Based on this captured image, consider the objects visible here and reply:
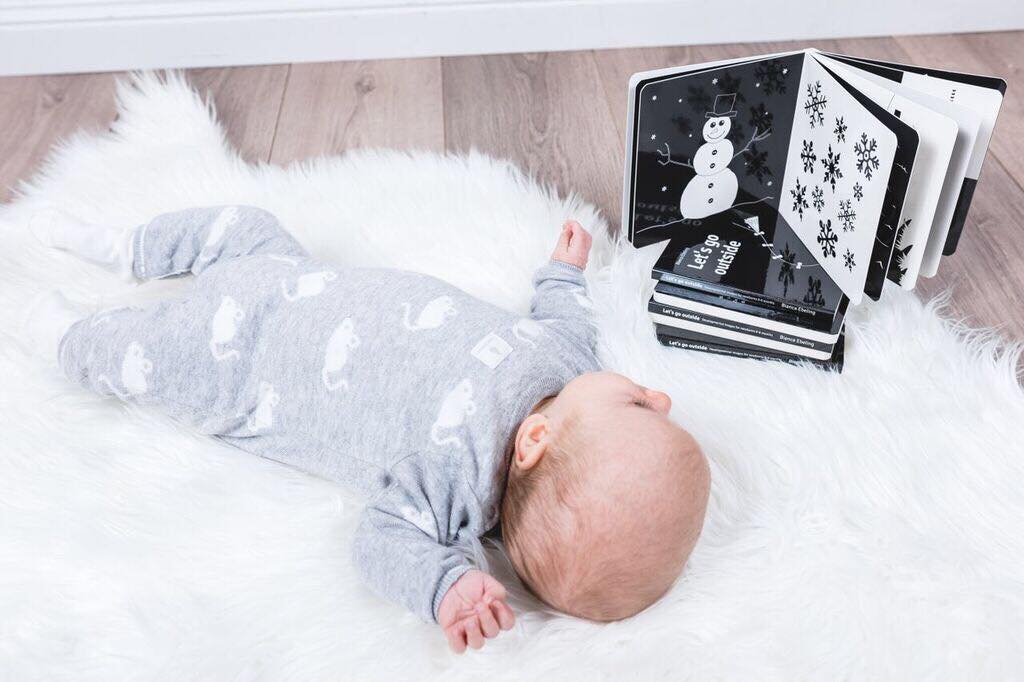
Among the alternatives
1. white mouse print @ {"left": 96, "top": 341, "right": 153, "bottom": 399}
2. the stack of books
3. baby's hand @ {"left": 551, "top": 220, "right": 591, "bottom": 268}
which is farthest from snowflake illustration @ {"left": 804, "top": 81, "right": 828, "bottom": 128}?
white mouse print @ {"left": 96, "top": 341, "right": 153, "bottom": 399}

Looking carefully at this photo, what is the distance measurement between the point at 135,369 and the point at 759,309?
2.41ft

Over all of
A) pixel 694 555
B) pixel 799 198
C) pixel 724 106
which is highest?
pixel 724 106

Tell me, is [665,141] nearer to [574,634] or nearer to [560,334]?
[560,334]

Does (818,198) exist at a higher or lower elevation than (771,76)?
lower

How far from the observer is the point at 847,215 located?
930 mm

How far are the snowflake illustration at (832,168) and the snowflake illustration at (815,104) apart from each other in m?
0.04

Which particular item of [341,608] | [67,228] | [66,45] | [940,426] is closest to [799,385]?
[940,426]

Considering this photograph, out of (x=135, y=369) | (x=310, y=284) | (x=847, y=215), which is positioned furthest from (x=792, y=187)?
(x=135, y=369)

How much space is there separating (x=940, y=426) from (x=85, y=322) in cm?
100

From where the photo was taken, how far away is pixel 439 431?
862mm

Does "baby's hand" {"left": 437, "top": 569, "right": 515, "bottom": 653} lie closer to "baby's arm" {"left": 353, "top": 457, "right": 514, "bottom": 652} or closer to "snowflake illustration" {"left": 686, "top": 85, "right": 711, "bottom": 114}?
"baby's arm" {"left": 353, "top": 457, "right": 514, "bottom": 652}

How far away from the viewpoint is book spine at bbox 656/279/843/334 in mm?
957

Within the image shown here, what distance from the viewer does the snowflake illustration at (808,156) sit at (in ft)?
3.25

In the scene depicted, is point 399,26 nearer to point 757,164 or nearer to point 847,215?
point 757,164
